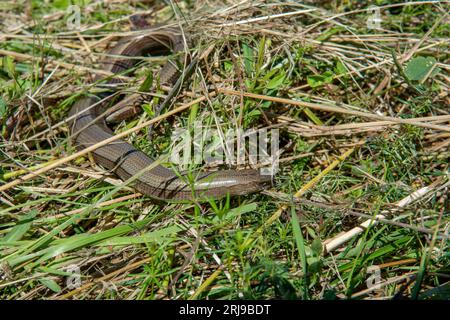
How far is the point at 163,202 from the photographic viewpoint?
8.86ft

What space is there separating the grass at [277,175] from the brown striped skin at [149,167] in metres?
0.07

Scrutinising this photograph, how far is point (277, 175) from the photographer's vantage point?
276 centimetres

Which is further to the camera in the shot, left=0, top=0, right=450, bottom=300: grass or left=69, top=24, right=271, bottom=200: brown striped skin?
left=69, top=24, right=271, bottom=200: brown striped skin

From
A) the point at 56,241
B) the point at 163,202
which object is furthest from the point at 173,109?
the point at 56,241

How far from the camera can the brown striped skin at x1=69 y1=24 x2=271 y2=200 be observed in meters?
2.66

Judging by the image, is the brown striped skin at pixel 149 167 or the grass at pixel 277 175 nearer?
the grass at pixel 277 175

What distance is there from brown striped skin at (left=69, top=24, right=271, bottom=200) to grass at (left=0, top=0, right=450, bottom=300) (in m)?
0.07

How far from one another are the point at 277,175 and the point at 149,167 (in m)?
0.71

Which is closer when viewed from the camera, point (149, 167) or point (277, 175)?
point (149, 167)

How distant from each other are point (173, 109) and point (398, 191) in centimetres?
133

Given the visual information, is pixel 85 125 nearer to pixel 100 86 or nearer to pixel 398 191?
pixel 100 86

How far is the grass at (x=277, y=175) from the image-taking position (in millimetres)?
2316
